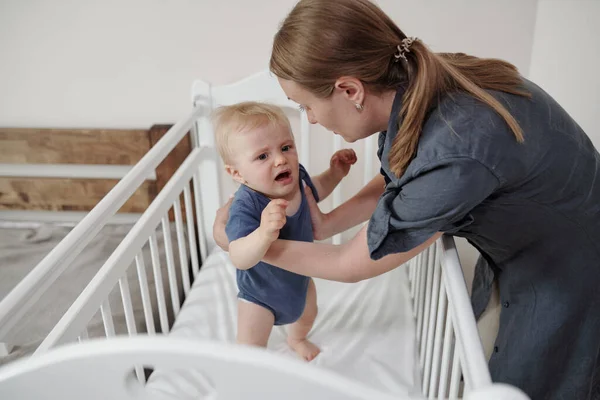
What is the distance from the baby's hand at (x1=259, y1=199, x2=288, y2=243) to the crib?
0.20 metres

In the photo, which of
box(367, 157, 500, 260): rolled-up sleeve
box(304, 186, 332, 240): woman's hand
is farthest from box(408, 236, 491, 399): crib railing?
box(304, 186, 332, 240): woman's hand

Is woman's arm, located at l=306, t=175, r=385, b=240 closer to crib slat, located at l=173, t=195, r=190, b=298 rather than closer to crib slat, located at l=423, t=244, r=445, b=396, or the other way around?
crib slat, located at l=423, t=244, r=445, b=396

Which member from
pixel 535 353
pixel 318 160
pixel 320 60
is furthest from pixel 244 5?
pixel 535 353

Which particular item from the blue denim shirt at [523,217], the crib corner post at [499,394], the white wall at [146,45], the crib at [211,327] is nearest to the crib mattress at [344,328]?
the crib at [211,327]

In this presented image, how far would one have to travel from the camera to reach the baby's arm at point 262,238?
3.04ft

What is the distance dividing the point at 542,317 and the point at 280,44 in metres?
0.65

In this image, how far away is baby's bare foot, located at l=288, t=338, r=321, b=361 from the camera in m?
1.32

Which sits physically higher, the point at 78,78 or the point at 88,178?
the point at 78,78

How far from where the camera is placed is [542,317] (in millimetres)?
980

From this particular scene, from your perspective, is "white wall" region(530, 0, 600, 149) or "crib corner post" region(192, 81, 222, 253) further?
"crib corner post" region(192, 81, 222, 253)

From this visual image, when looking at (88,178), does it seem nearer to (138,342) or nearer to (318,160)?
(318,160)

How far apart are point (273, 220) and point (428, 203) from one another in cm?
27

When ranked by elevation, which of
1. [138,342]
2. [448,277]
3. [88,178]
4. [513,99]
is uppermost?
[513,99]

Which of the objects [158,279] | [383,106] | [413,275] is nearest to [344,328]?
[413,275]
